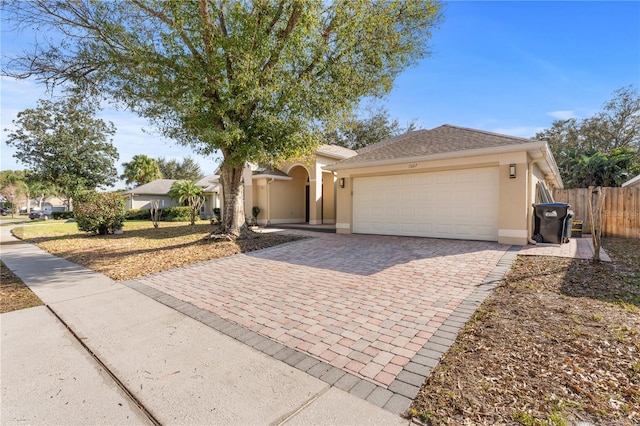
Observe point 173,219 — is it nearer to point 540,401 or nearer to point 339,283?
point 339,283

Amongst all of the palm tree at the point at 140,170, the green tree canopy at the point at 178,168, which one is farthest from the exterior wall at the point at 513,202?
the green tree canopy at the point at 178,168

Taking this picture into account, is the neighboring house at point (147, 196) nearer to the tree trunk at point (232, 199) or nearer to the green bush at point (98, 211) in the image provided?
the green bush at point (98, 211)

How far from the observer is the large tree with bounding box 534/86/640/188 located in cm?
2058

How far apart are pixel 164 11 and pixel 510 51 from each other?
11151 millimetres

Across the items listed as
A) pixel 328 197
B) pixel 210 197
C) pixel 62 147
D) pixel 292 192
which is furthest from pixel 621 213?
pixel 62 147

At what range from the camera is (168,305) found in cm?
493

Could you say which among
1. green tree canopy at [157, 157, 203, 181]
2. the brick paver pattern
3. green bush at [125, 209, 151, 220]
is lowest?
the brick paver pattern

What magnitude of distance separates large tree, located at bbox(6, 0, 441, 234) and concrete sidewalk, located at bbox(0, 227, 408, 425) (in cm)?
543

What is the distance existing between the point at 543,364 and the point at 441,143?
9.10 metres

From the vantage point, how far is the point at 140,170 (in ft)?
126

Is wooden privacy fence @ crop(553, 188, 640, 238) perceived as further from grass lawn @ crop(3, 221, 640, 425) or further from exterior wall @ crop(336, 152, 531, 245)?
grass lawn @ crop(3, 221, 640, 425)

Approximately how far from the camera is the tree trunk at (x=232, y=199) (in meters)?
10.6

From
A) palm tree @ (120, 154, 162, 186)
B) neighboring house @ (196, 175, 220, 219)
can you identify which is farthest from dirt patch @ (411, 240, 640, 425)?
palm tree @ (120, 154, 162, 186)

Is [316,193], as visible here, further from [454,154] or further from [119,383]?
[119,383]
